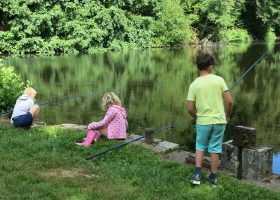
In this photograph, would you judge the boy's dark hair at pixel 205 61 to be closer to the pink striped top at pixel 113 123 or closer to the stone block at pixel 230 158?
the stone block at pixel 230 158

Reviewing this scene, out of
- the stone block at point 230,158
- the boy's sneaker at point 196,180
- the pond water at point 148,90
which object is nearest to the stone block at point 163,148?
the stone block at point 230,158

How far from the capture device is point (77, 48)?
33.0m

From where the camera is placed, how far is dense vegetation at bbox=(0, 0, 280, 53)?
99.3ft

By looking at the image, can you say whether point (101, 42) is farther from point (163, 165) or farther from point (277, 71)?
point (163, 165)

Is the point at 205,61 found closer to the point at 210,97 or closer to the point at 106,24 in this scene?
the point at 210,97

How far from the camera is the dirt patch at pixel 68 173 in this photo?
5.32 metres

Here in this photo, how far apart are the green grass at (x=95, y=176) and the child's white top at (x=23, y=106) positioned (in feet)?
3.29

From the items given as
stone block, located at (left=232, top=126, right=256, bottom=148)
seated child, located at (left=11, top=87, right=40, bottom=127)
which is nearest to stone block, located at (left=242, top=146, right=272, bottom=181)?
stone block, located at (left=232, top=126, right=256, bottom=148)

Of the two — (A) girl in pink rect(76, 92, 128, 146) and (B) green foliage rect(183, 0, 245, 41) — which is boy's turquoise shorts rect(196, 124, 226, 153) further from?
(B) green foliage rect(183, 0, 245, 41)

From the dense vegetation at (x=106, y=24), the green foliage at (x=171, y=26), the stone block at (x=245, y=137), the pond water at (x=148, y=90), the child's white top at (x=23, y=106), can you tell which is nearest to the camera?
the stone block at (x=245, y=137)

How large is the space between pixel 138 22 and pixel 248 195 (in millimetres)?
32545

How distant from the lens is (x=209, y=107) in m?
4.99

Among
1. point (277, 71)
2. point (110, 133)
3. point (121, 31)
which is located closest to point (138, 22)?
point (121, 31)

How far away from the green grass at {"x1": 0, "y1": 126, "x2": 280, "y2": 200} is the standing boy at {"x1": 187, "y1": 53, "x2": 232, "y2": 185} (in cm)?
34
